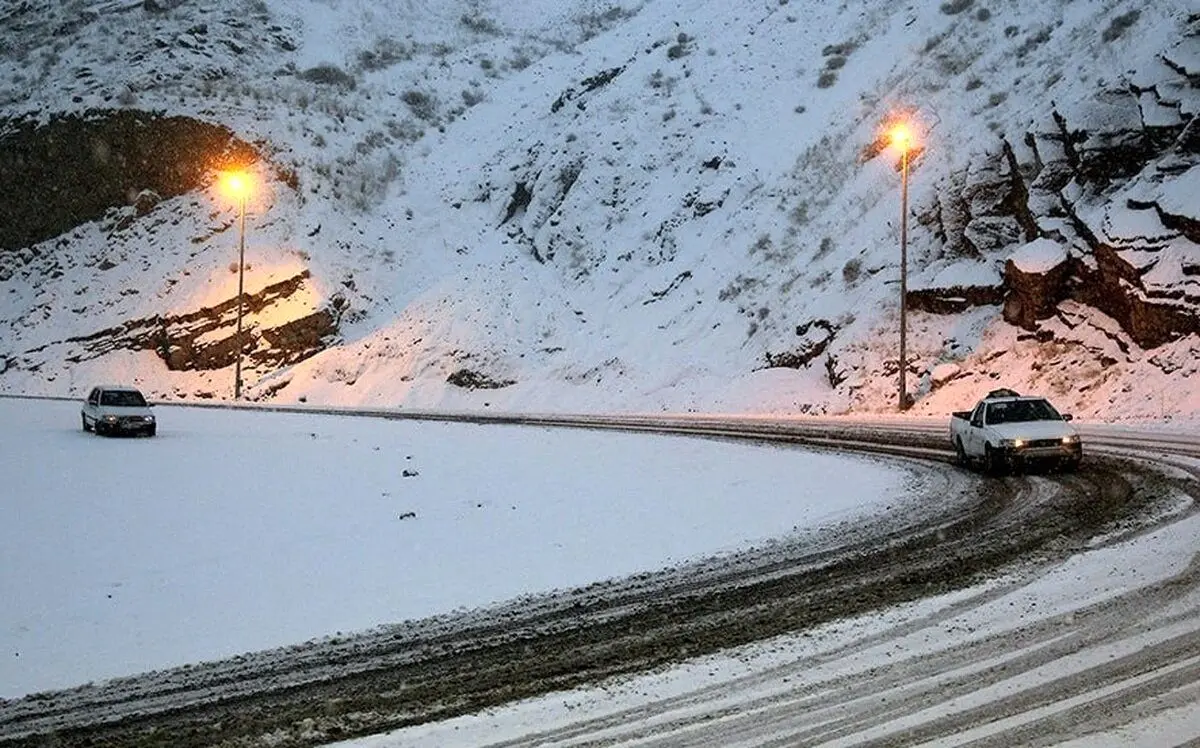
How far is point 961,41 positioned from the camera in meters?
40.5

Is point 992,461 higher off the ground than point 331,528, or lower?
lower

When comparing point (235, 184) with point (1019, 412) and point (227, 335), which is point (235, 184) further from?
point (1019, 412)

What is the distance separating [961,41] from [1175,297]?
2099 cm

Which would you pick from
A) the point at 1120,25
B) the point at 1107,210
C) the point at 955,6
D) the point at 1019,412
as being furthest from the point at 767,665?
the point at 955,6

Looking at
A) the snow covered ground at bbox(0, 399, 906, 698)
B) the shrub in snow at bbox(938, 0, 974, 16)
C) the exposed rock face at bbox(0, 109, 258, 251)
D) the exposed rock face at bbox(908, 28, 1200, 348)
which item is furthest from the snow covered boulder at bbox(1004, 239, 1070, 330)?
the exposed rock face at bbox(0, 109, 258, 251)

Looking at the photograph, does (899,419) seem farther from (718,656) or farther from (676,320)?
(718,656)

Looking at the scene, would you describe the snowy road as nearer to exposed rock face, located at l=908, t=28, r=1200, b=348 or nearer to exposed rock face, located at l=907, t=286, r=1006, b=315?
exposed rock face, located at l=908, t=28, r=1200, b=348

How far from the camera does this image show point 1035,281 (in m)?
27.1

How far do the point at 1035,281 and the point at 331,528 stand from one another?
73.2ft

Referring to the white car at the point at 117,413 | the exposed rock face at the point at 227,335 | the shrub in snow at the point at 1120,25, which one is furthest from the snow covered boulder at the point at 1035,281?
the exposed rock face at the point at 227,335

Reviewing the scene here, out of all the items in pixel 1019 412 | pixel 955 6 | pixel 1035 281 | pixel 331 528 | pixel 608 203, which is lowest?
pixel 331 528

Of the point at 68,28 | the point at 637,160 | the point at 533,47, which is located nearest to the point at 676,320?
the point at 637,160

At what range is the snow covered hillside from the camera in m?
27.5

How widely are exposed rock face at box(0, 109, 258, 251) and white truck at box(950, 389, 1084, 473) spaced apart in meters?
48.7
